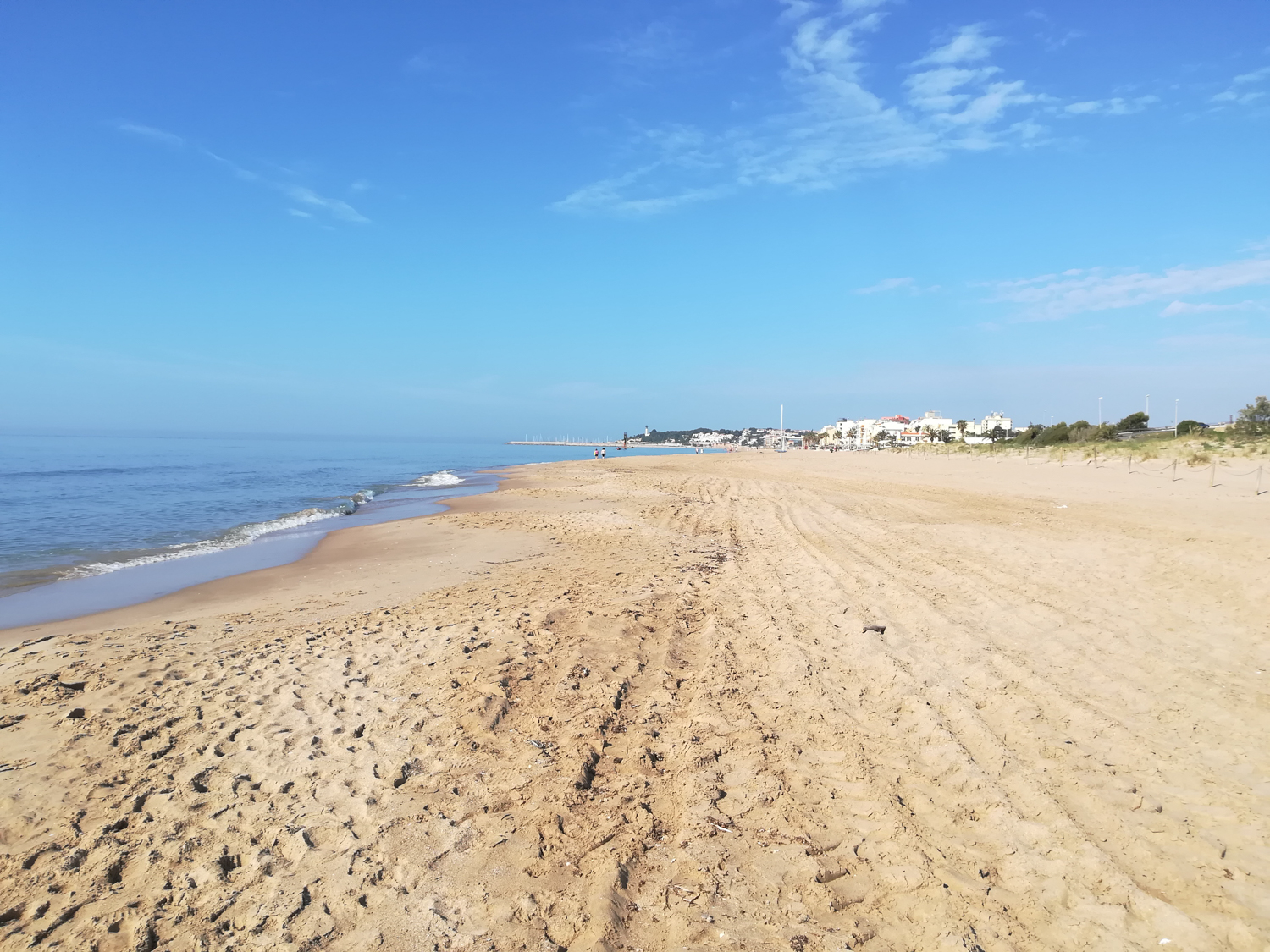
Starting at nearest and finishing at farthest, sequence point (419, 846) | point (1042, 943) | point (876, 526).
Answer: point (1042, 943) → point (419, 846) → point (876, 526)

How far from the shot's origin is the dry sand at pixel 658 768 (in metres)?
2.52

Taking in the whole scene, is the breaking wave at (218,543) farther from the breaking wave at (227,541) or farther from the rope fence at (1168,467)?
the rope fence at (1168,467)

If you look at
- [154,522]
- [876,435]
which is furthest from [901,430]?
[154,522]

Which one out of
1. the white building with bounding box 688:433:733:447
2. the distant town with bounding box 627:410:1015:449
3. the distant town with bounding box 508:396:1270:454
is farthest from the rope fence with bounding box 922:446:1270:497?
the white building with bounding box 688:433:733:447

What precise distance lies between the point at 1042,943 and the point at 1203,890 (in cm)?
80

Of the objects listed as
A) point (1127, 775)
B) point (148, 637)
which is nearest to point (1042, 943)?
point (1127, 775)

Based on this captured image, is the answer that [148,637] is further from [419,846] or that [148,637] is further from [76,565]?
[76,565]

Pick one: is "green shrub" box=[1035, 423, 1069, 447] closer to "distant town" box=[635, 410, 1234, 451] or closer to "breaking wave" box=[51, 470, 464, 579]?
"distant town" box=[635, 410, 1234, 451]

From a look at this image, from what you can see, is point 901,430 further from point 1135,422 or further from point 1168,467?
point 1168,467

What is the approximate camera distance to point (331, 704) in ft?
14.5

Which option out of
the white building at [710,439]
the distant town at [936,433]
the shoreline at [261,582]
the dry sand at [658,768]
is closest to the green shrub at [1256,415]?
the distant town at [936,433]

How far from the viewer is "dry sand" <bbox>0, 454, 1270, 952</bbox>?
2516mm

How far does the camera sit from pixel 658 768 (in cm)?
359

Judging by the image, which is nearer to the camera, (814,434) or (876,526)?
(876,526)
